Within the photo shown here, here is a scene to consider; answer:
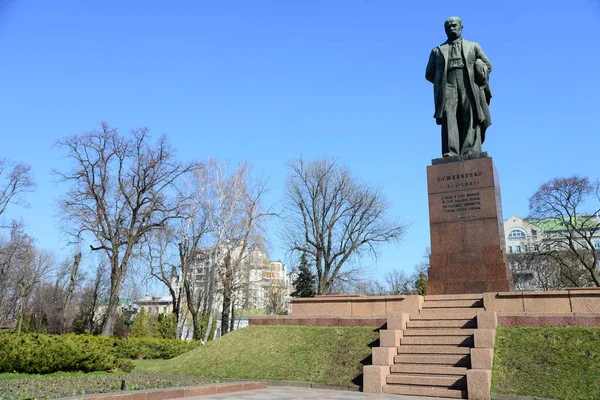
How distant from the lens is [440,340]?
1125 centimetres

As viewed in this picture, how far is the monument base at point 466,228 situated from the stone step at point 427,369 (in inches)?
146

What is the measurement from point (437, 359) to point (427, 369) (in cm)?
40

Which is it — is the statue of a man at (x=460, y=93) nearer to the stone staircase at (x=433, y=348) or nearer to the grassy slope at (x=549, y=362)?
the stone staircase at (x=433, y=348)

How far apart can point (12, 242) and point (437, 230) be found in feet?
139

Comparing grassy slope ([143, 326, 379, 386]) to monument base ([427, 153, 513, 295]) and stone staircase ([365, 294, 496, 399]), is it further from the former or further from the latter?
monument base ([427, 153, 513, 295])

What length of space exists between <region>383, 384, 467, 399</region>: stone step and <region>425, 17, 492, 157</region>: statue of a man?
7.94 m

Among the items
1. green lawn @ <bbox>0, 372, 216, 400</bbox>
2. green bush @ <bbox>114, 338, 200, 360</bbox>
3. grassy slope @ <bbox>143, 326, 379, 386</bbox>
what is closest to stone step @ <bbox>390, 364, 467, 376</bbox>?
grassy slope @ <bbox>143, 326, 379, 386</bbox>

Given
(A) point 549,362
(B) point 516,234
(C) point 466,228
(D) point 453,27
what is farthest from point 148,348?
(B) point 516,234

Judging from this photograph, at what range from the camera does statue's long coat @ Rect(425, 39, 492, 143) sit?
15688 mm

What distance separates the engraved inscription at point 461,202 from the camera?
14305mm

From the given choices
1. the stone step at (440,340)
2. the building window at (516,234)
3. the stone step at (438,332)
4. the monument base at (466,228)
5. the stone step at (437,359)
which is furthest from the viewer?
the building window at (516,234)

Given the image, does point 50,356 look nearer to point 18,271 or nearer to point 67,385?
point 67,385

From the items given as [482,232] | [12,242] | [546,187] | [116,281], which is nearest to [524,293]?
[482,232]

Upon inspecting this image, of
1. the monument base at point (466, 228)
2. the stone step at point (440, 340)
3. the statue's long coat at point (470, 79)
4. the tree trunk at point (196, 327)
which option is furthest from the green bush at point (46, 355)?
the tree trunk at point (196, 327)
